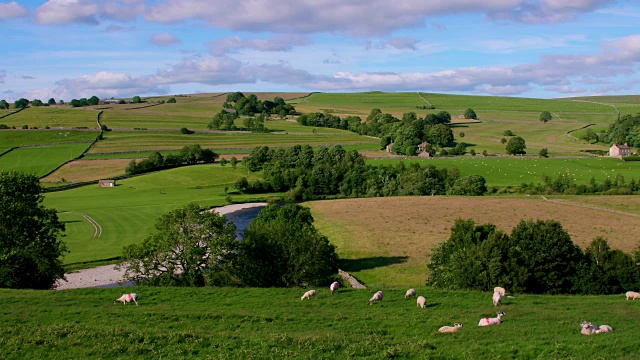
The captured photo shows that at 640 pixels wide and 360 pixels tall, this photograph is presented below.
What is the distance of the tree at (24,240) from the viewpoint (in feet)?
114

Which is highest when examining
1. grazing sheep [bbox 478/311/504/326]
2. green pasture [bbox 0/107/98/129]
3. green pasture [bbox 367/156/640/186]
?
green pasture [bbox 0/107/98/129]

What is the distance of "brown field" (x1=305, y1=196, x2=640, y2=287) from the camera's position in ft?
171

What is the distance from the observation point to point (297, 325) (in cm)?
2281

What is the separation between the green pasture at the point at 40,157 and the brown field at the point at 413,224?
59.1m

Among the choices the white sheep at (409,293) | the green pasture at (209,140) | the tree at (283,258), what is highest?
the green pasture at (209,140)

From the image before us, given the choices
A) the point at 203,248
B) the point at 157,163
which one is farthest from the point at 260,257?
the point at 157,163

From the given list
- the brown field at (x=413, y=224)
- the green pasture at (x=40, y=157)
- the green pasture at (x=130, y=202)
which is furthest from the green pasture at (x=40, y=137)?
the brown field at (x=413, y=224)

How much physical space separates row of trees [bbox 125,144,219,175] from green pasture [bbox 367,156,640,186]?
37567 mm

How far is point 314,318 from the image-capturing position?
939 inches

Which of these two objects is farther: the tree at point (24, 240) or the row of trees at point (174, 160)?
the row of trees at point (174, 160)

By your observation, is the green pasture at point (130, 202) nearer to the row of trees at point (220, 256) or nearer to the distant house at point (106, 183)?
the distant house at point (106, 183)

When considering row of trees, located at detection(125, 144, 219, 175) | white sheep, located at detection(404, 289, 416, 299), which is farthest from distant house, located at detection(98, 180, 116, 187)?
white sheep, located at detection(404, 289, 416, 299)

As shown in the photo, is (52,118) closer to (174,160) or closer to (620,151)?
(174,160)

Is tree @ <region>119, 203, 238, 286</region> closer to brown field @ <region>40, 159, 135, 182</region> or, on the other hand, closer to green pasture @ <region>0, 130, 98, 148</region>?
brown field @ <region>40, 159, 135, 182</region>
